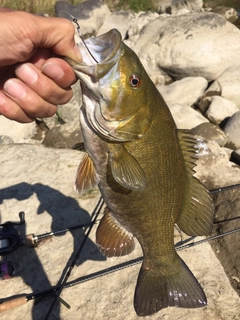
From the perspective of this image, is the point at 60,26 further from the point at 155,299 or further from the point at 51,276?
the point at 51,276

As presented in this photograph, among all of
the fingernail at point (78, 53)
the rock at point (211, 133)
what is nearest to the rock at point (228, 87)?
the rock at point (211, 133)

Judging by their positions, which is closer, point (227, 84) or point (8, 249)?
point (8, 249)

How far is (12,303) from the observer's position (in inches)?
116

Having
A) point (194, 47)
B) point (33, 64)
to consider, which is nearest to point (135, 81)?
point (33, 64)

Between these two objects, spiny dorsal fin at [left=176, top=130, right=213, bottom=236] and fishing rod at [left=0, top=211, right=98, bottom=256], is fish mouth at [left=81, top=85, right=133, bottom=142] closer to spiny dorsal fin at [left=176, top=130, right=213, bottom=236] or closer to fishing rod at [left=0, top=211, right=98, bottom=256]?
spiny dorsal fin at [left=176, top=130, right=213, bottom=236]

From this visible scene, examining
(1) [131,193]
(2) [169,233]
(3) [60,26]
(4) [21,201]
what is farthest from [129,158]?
(4) [21,201]

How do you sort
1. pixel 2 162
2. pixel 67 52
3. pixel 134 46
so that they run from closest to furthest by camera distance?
pixel 67 52 → pixel 2 162 → pixel 134 46

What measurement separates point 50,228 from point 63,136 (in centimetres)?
276

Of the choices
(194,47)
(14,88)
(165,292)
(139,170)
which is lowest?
→ (194,47)

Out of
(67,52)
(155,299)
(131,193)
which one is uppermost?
(67,52)

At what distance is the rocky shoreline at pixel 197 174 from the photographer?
3.12 meters

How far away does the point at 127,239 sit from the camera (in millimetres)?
2199

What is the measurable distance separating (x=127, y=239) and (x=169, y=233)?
10.3 inches

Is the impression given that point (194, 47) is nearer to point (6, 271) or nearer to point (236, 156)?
point (236, 156)
